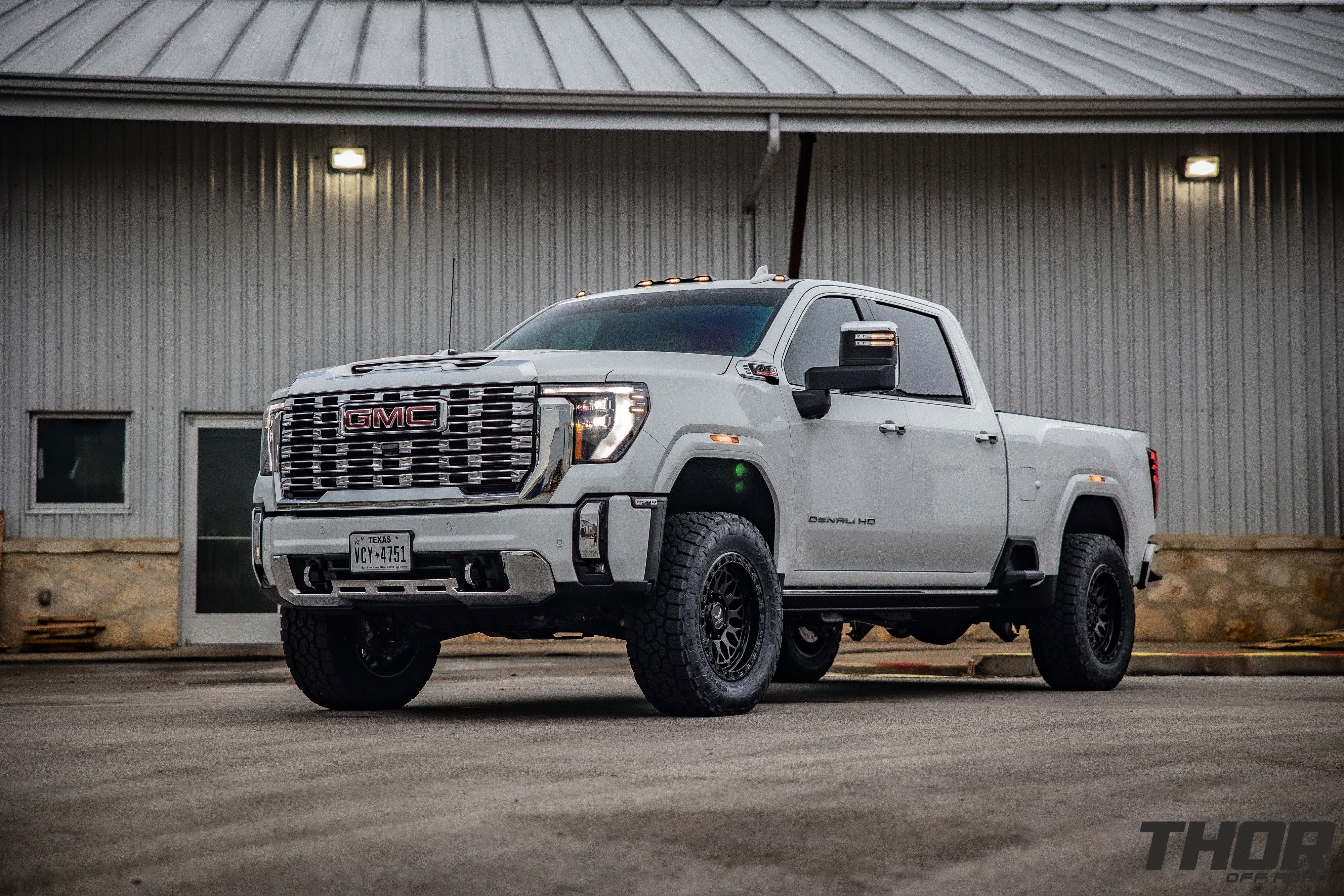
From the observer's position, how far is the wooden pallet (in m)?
14.9

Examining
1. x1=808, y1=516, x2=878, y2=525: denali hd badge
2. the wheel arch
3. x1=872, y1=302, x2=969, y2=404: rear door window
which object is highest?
x1=872, y1=302, x2=969, y2=404: rear door window

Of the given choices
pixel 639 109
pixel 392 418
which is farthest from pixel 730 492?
pixel 639 109

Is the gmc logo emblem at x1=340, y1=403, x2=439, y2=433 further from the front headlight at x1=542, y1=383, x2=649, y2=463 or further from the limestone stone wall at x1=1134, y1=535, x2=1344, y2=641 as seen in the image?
the limestone stone wall at x1=1134, y1=535, x2=1344, y2=641

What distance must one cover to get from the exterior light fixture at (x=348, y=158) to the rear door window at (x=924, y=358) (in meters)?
8.60

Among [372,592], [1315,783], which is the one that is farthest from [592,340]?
[1315,783]

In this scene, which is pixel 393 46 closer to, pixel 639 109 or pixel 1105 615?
pixel 639 109

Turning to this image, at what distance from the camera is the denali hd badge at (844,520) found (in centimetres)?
762

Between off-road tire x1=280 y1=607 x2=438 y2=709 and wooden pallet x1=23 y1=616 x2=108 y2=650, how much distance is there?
A: 809 centimetres

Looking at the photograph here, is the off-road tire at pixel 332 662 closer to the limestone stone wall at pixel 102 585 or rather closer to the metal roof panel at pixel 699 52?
the limestone stone wall at pixel 102 585

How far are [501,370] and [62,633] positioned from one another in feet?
32.8

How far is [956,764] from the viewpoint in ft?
17.5

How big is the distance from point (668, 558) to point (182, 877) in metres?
3.50


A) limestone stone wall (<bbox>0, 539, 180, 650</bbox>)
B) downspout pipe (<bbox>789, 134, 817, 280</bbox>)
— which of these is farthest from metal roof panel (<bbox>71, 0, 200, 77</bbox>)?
downspout pipe (<bbox>789, 134, 817, 280</bbox>)

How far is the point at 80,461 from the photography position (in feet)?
50.9
